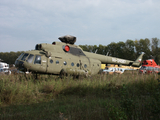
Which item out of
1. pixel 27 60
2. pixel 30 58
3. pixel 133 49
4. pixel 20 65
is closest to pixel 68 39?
pixel 30 58

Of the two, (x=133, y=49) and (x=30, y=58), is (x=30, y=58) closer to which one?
(x=30, y=58)

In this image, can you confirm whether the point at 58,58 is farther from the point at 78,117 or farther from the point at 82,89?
the point at 78,117

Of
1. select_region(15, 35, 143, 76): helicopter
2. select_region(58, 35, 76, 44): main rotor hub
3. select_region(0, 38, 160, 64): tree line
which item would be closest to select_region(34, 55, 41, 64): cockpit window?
select_region(15, 35, 143, 76): helicopter

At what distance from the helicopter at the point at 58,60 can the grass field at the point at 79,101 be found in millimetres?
2207

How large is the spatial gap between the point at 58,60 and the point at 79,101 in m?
4.82

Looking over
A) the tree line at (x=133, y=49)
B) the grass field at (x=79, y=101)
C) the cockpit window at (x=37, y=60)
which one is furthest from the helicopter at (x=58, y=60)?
the tree line at (x=133, y=49)

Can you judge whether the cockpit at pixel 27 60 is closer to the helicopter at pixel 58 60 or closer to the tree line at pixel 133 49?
the helicopter at pixel 58 60

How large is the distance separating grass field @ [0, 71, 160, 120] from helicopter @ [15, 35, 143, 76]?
2207mm

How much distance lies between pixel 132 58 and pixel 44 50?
1807 inches

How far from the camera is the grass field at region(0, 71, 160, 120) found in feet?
11.7

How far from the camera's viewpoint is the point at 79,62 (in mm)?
10695

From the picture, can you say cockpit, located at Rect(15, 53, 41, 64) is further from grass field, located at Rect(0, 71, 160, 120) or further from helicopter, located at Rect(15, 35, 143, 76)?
grass field, located at Rect(0, 71, 160, 120)

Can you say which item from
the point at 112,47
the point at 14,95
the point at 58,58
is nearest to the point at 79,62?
the point at 58,58

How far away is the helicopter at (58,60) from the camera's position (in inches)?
347
